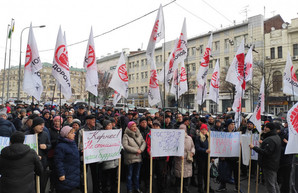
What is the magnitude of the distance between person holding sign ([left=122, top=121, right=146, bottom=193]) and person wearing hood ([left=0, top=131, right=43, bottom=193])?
2.32m

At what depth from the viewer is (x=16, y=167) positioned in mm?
3480

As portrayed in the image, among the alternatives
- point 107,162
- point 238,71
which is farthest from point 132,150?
point 238,71

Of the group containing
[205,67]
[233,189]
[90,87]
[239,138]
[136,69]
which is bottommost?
[233,189]

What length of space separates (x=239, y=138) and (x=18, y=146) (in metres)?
4.97

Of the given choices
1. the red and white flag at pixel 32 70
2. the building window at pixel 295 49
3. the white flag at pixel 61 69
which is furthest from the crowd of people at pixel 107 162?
the building window at pixel 295 49

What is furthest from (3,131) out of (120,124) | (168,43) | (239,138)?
(168,43)

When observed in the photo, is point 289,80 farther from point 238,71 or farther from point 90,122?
point 90,122

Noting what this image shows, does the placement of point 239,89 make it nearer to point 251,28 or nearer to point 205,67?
point 205,67

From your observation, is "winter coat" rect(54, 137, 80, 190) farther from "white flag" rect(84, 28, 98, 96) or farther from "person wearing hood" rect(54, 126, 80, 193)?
"white flag" rect(84, 28, 98, 96)

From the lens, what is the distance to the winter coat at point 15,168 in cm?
346

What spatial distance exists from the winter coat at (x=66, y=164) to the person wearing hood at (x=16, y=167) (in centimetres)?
58

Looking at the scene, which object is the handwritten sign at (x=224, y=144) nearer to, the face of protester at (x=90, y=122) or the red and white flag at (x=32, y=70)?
→ the face of protester at (x=90, y=122)

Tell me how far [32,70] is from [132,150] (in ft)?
13.1

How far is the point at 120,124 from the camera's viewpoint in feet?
29.7
